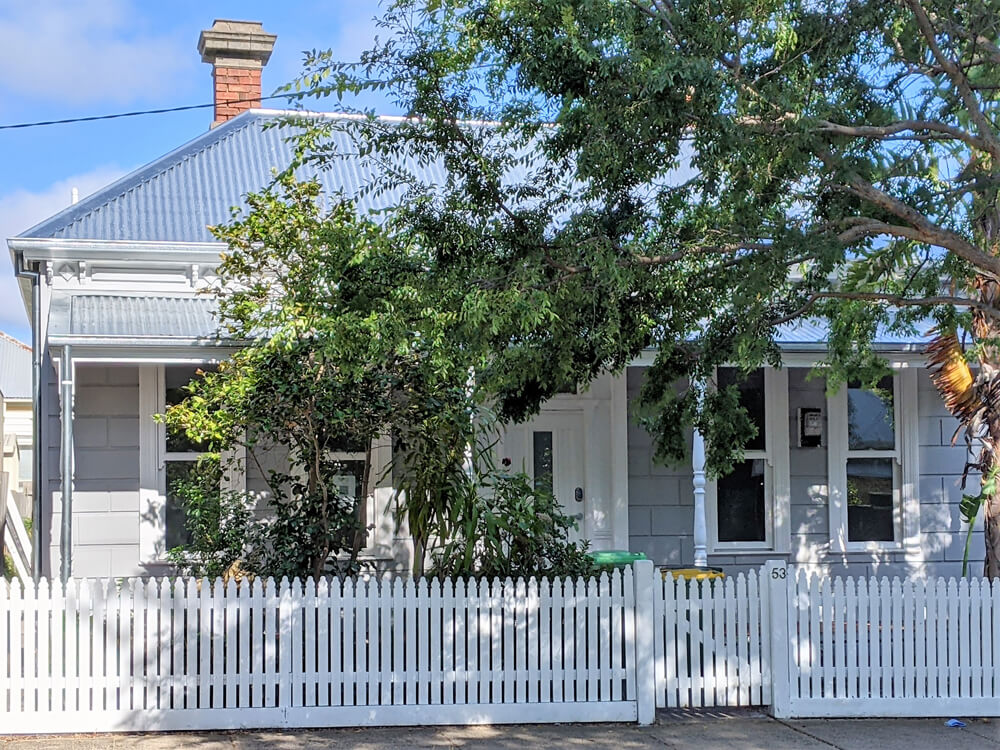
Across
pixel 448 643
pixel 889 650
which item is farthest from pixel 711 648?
pixel 448 643

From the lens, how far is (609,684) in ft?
27.1

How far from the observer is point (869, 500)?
1384 cm

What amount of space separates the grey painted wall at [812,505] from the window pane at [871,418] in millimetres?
358

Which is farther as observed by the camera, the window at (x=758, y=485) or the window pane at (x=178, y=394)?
the window at (x=758, y=485)

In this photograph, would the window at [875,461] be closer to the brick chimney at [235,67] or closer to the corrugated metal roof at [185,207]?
the corrugated metal roof at [185,207]

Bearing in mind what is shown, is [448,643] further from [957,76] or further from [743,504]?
[743,504]

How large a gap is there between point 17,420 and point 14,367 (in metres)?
12.4

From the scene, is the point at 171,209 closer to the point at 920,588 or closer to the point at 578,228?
the point at 578,228

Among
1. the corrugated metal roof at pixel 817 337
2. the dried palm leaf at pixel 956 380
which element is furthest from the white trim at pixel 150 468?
the dried palm leaf at pixel 956 380

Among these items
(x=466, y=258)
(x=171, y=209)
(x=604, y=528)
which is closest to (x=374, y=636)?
(x=466, y=258)

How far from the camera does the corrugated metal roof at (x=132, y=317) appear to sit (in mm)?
10789

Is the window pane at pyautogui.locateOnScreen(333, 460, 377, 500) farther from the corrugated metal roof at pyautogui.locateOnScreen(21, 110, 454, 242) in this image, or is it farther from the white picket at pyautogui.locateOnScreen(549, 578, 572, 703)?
the white picket at pyautogui.locateOnScreen(549, 578, 572, 703)

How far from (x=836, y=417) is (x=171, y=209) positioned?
8037 millimetres

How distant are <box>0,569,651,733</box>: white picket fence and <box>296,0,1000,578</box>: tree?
1637mm
